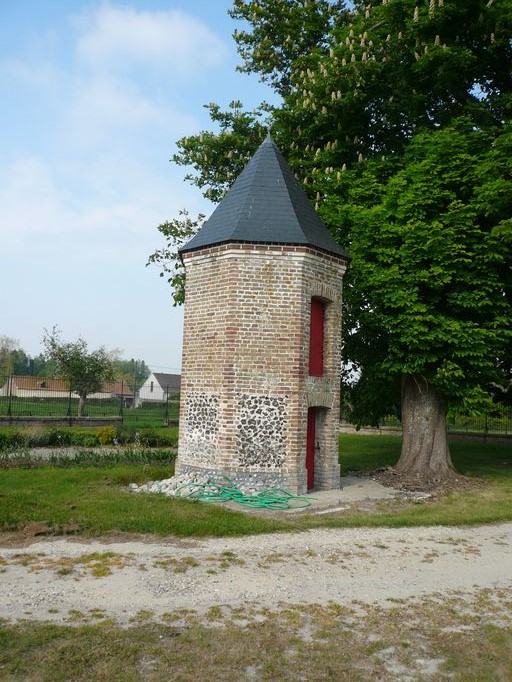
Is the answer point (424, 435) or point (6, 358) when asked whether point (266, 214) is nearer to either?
point (424, 435)

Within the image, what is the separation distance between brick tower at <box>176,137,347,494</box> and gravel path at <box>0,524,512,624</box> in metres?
3.15

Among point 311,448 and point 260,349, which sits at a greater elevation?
point 260,349

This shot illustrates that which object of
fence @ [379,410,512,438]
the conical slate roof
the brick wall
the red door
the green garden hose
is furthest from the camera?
fence @ [379,410,512,438]

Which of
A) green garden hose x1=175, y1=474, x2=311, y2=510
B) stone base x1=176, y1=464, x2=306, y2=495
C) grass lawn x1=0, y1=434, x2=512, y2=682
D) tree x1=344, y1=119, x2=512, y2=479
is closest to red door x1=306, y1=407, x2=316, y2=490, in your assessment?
stone base x1=176, y1=464, x2=306, y2=495

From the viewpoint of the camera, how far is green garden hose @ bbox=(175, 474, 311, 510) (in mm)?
10586

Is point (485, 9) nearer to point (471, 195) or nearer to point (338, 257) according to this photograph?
point (471, 195)

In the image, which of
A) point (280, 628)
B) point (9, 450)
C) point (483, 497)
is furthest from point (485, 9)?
point (9, 450)

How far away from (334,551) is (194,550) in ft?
5.90

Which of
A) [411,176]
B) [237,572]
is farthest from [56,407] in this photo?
[237,572]

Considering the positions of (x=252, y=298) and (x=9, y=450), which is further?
(x=9, y=450)

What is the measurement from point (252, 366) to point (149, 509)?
3.50 meters

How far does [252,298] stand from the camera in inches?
464

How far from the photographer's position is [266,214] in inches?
484

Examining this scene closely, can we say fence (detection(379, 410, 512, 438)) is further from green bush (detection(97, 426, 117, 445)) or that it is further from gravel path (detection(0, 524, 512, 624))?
gravel path (detection(0, 524, 512, 624))
